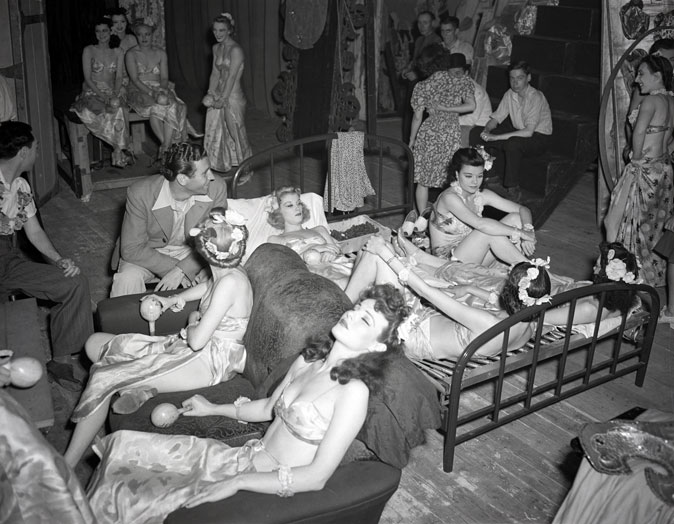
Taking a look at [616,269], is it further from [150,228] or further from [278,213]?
[150,228]

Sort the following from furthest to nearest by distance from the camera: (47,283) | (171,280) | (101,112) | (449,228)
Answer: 1. (101,112)
2. (449,228)
3. (171,280)
4. (47,283)

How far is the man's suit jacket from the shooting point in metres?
4.78

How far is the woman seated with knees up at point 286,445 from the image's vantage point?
277 centimetres

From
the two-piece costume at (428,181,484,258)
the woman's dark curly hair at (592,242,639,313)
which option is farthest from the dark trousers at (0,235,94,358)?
the woman's dark curly hair at (592,242,639,313)

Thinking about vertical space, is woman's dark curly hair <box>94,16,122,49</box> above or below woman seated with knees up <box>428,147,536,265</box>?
above

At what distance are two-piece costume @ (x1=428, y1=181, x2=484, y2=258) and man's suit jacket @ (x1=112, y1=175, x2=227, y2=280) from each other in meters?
1.74

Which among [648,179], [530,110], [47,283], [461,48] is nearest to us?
[47,283]

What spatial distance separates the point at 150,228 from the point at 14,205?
873 mm

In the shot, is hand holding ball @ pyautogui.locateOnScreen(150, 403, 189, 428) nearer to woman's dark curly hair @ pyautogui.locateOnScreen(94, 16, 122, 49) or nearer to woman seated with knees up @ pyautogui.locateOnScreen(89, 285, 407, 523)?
woman seated with knees up @ pyautogui.locateOnScreen(89, 285, 407, 523)

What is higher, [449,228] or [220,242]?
[220,242]

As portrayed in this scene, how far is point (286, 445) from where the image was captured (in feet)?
9.81

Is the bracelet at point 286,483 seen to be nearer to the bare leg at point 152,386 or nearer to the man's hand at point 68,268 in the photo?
the bare leg at point 152,386

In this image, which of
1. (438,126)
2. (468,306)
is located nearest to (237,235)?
(468,306)

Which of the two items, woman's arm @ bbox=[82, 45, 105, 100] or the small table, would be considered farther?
woman's arm @ bbox=[82, 45, 105, 100]
